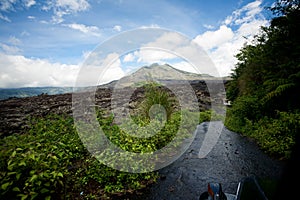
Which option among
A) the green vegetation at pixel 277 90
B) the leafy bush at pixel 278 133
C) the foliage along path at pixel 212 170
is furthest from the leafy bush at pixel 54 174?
the green vegetation at pixel 277 90

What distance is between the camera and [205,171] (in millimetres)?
4625

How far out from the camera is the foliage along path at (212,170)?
12.2 feet

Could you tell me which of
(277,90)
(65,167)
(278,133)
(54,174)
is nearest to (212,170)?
(278,133)

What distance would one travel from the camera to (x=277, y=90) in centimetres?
641

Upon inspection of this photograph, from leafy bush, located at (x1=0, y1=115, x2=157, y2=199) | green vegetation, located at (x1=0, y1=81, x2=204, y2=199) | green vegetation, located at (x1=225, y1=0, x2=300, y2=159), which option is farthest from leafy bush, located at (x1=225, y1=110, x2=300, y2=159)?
leafy bush, located at (x1=0, y1=115, x2=157, y2=199)

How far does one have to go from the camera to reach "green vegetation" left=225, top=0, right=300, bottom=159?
5.83 meters

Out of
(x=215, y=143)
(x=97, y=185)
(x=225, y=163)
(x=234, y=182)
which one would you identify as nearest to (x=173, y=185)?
(x=234, y=182)

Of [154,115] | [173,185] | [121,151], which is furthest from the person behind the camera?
[154,115]

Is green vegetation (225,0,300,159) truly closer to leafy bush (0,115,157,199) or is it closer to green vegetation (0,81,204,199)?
green vegetation (0,81,204,199)

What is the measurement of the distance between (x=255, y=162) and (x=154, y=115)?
4.03 meters

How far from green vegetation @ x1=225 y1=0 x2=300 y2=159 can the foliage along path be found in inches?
27.7

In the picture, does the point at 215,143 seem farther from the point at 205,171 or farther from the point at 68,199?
the point at 68,199

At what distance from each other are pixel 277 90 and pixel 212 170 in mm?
4321

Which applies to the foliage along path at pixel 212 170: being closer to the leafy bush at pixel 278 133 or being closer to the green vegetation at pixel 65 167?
the leafy bush at pixel 278 133
